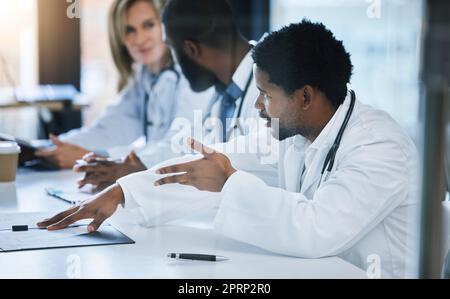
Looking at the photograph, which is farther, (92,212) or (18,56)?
(18,56)

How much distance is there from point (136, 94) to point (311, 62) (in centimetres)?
114

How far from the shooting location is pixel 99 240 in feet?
4.14

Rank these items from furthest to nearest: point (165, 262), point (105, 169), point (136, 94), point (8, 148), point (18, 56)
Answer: point (136, 94)
point (18, 56)
point (8, 148)
point (105, 169)
point (165, 262)

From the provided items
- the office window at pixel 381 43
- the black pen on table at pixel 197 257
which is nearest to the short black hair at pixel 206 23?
the office window at pixel 381 43

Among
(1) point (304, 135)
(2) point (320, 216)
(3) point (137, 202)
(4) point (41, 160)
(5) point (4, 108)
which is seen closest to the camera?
(2) point (320, 216)

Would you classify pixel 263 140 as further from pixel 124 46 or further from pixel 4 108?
pixel 4 108

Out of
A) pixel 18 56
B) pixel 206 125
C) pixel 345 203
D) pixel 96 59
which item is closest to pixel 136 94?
pixel 96 59

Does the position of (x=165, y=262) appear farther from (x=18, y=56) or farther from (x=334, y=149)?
(x=18, y=56)

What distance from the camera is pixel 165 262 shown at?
3.80 feet

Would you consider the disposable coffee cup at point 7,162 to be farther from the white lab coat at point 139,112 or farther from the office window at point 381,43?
the office window at point 381,43

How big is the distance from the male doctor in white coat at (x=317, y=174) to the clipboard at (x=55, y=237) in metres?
0.02

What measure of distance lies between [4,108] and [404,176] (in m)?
1.54

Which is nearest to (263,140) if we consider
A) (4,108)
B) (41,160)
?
(41,160)

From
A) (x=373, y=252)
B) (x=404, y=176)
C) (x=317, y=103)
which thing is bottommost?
(x=373, y=252)
